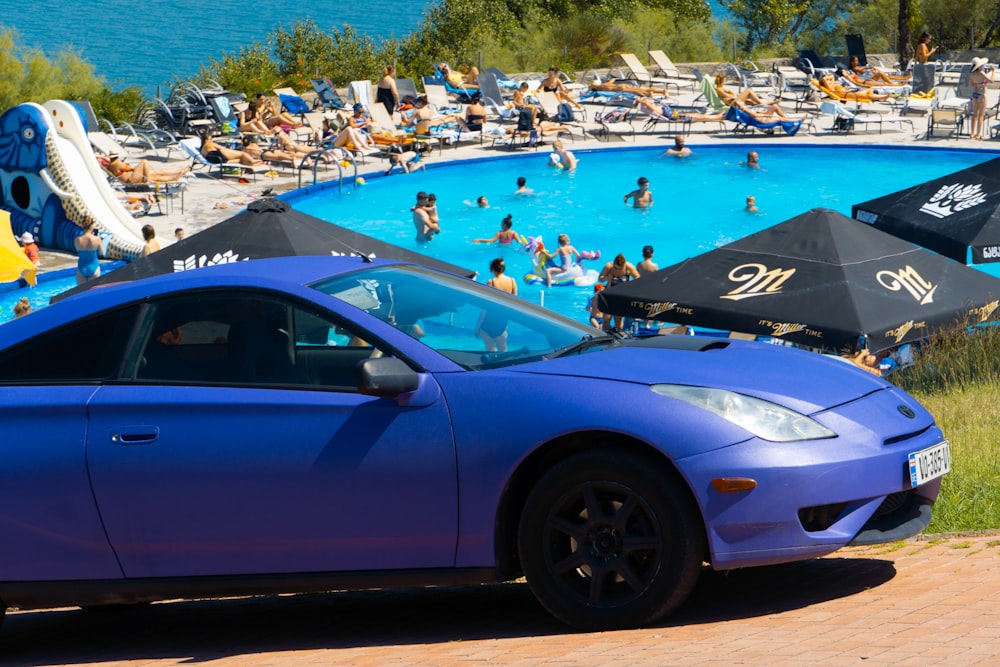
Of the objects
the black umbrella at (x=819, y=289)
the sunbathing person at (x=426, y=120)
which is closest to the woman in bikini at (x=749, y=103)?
the sunbathing person at (x=426, y=120)

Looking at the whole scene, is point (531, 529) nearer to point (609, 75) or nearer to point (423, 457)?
point (423, 457)

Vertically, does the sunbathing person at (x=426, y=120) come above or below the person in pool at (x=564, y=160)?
above

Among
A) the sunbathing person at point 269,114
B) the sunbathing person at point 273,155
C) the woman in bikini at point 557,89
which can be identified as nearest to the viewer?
the sunbathing person at point 273,155

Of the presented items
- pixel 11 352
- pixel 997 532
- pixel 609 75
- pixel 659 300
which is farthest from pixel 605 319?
pixel 609 75

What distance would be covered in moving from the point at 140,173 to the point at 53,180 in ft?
11.0

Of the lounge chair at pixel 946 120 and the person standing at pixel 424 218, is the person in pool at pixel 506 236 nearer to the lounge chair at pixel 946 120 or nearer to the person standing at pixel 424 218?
the person standing at pixel 424 218

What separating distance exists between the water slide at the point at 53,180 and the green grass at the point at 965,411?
15.0m

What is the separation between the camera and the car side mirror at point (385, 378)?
4371 mm

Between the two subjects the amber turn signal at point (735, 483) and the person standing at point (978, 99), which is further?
the person standing at point (978, 99)

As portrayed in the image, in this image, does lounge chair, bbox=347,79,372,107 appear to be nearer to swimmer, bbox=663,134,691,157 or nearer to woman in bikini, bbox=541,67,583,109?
woman in bikini, bbox=541,67,583,109

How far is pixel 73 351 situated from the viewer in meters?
4.93

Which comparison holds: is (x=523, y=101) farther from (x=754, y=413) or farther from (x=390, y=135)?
(x=754, y=413)

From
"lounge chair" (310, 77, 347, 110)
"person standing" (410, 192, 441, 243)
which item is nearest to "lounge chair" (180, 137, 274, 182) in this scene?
"person standing" (410, 192, 441, 243)

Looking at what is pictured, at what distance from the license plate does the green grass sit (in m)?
1.18
